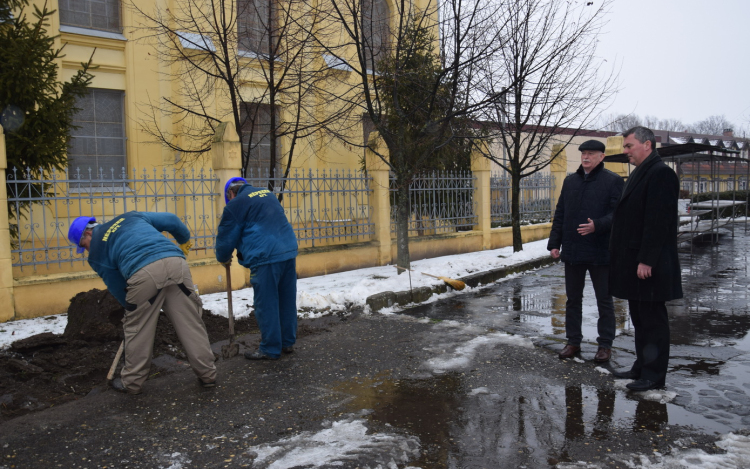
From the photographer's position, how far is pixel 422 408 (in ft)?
13.2

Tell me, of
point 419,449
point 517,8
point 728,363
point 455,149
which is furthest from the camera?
point 455,149

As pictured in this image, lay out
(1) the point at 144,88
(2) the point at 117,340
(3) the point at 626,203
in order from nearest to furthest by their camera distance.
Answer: (3) the point at 626,203
(2) the point at 117,340
(1) the point at 144,88

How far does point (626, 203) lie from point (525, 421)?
1971 mm

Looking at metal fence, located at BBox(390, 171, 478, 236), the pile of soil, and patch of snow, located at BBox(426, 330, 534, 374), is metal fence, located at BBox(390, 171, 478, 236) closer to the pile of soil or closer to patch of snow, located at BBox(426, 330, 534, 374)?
patch of snow, located at BBox(426, 330, 534, 374)

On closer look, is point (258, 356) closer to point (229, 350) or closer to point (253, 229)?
point (229, 350)

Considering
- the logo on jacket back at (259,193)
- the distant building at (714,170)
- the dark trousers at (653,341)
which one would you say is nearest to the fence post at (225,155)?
the logo on jacket back at (259,193)

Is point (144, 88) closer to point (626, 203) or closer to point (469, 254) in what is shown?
point (469, 254)

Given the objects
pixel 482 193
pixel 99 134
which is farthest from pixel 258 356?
pixel 482 193

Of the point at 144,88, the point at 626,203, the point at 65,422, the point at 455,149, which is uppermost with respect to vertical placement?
the point at 144,88

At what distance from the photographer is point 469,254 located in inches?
499

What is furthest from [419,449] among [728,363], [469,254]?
[469,254]

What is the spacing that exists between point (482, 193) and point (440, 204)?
150cm

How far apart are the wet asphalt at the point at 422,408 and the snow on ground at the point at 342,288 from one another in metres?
1.21

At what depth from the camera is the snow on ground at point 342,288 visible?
6.70 m
